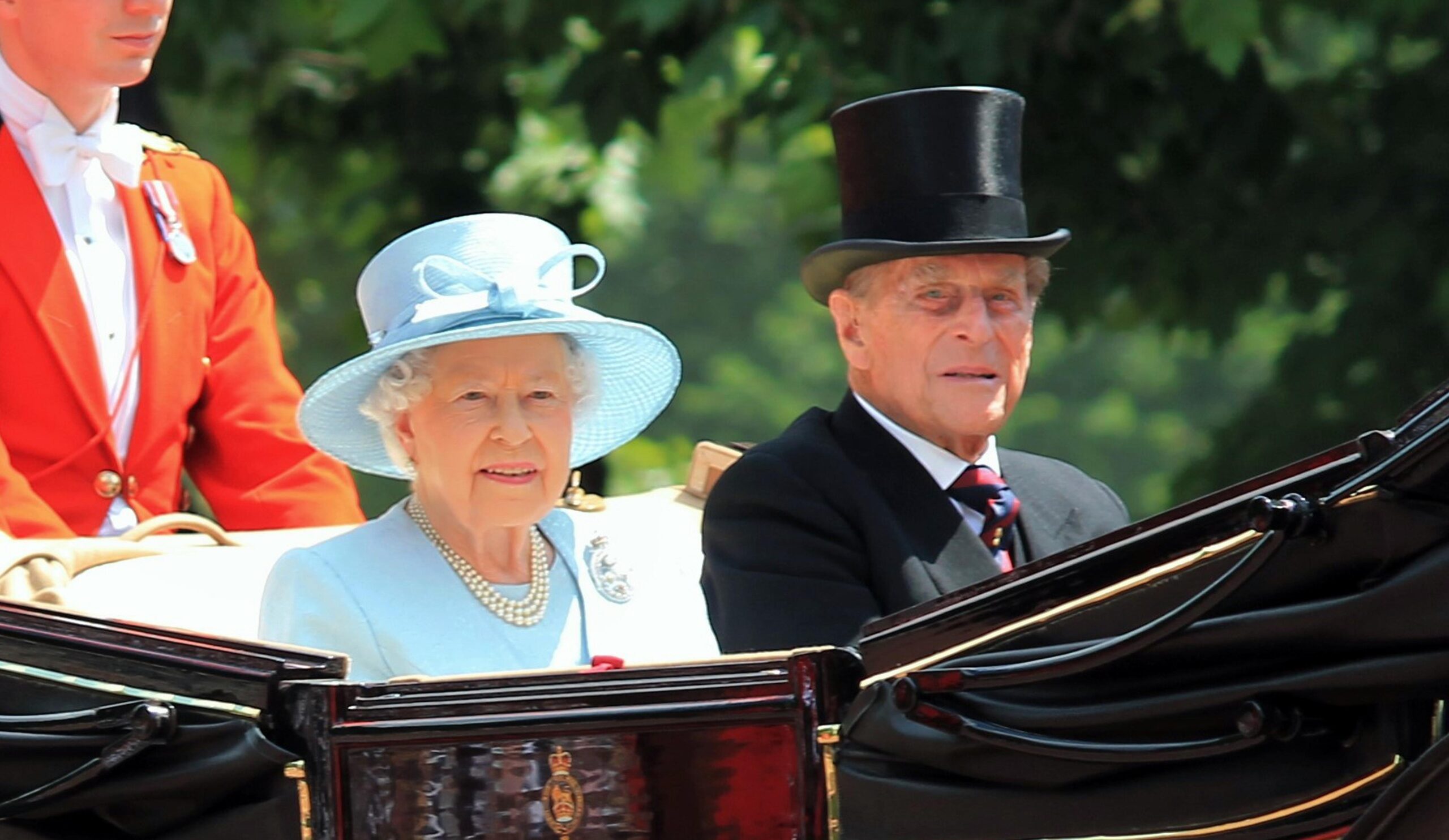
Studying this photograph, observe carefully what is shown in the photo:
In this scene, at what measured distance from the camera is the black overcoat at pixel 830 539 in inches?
114

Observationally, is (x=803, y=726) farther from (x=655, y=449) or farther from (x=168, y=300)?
(x=655, y=449)

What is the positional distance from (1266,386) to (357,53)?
2.68 metres

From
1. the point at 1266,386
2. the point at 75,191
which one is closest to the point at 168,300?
the point at 75,191

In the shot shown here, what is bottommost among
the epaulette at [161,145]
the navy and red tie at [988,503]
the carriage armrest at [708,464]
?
the navy and red tie at [988,503]

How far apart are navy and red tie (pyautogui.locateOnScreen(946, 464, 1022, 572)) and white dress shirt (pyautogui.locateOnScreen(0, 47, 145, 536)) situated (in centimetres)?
131

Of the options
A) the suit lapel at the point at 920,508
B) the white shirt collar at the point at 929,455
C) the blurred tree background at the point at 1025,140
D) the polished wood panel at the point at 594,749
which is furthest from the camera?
the blurred tree background at the point at 1025,140

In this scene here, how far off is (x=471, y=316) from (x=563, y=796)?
73 centimetres

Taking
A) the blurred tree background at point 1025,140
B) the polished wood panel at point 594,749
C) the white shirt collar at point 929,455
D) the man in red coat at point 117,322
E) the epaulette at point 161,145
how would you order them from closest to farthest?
the polished wood panel at point 594,749
the white shirt collar at point 929,455
the man in red coat at point 117,322
the epaulette at point 161,145
the blurred tree background at point 1025,140

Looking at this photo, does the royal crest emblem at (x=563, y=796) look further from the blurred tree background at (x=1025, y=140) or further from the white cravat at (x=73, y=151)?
the blurred tree background at (x=1025, y=140)

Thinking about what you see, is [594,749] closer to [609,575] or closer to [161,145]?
[609,575]

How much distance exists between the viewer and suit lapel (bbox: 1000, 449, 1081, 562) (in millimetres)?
3158

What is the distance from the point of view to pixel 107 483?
11.5 feet

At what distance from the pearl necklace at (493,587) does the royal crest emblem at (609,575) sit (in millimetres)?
79

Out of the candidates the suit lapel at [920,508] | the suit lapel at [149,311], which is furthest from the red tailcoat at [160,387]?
the suit lapel at [920,508]
